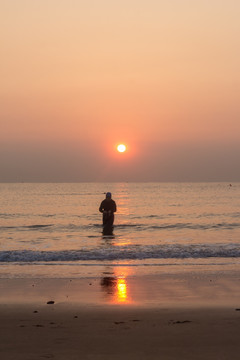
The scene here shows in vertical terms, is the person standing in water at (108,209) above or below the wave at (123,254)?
above

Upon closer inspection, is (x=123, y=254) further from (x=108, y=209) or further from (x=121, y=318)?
(x=121, y=318)

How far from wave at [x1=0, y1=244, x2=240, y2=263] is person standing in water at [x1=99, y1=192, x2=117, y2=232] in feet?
17.1

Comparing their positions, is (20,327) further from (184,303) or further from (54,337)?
(184,303)

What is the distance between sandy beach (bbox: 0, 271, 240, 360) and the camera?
6.71 meters

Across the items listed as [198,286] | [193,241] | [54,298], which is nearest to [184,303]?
[198,286]

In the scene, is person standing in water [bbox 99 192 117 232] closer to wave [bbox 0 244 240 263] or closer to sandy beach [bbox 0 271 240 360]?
wave [bbox 0 244 240 263]

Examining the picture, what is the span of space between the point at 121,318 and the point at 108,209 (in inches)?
677

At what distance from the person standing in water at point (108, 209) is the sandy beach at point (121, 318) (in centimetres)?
1281

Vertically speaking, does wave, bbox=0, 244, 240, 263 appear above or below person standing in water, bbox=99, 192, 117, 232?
below

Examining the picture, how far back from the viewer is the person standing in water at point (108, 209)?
82.6 ft

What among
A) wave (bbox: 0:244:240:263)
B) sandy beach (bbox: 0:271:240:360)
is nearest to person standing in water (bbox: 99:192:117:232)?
wave (bbox: 0:244:240:263)

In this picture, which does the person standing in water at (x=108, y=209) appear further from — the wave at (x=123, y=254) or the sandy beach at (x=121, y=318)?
the sandy beach at (x=121, y=318)

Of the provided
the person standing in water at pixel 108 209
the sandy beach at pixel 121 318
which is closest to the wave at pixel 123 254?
the sandy beach at pixel 121 318

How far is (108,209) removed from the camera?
2567 centimetres
